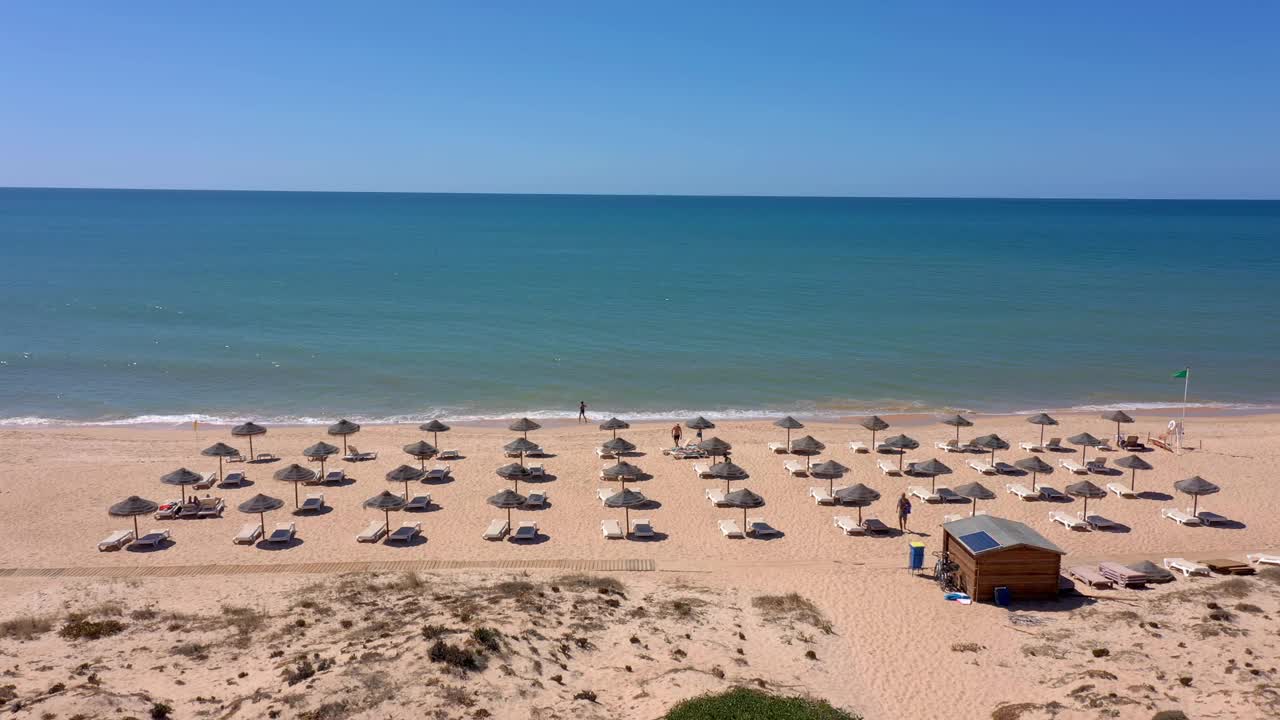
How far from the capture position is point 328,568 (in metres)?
20.8

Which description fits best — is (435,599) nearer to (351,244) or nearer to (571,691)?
(571,691)

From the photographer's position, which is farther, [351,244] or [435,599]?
[351,244]

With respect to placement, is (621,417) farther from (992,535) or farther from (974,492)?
(992,535)

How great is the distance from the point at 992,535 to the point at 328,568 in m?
15.2

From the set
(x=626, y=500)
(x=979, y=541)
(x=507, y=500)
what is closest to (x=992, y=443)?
(x=979, y=541)

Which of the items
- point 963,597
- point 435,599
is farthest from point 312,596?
point 963,597

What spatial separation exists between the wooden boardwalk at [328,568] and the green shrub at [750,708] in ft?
25.3

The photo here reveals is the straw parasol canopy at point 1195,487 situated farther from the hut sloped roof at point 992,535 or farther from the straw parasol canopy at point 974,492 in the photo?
the hut sloped roof at point 992,535

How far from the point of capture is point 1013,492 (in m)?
26.1

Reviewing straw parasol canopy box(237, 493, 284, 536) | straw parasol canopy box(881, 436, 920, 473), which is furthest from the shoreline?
straw parasol canopy box(237, 493, 284, 536)

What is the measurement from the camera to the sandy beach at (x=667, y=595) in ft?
45.0

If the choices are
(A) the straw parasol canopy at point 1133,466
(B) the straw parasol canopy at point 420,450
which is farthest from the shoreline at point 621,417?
(A) the straw parasol canopy at point 1133,466

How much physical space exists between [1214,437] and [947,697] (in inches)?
997

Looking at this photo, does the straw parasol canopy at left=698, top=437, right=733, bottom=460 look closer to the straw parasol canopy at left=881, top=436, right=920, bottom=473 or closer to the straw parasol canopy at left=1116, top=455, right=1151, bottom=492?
the straw parasol canopy at left=881, top=436, right=920, bottom=473
